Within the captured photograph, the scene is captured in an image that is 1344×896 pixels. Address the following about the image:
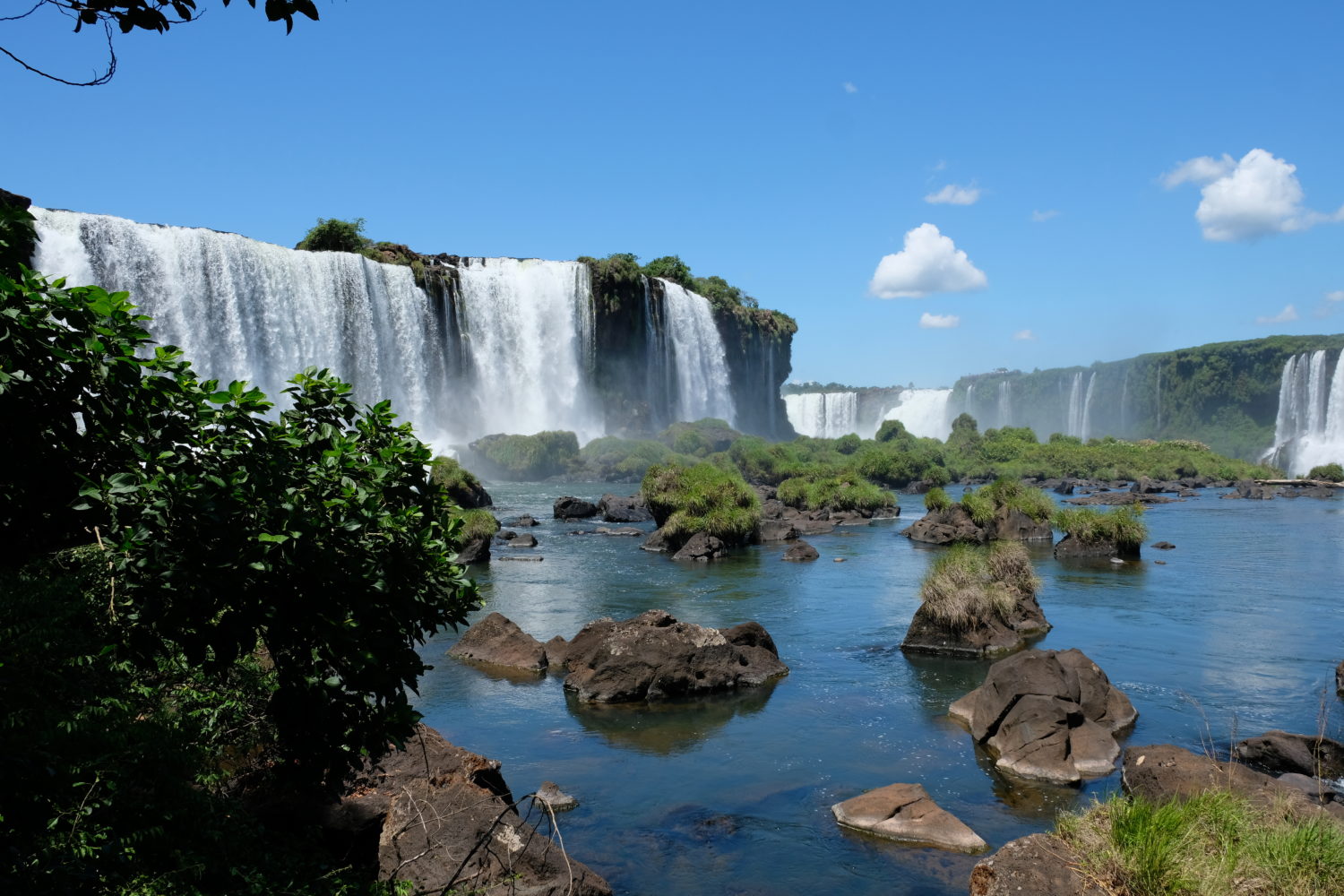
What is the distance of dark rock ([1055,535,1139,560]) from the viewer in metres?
27.2

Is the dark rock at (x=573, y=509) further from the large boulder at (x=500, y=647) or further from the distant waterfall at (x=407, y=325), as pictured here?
the large boulder at (x=500, y=647)

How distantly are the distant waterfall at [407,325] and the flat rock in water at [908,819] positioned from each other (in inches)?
1049

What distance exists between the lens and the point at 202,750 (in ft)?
21.5

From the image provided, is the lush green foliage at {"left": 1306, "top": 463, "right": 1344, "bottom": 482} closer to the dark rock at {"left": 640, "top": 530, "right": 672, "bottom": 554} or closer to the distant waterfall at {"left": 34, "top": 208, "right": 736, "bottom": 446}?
the distant waterfall at {"left": 34, "top": 208, "right": 736, "bottom": 446}

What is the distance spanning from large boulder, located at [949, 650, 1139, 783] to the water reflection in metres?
2.96

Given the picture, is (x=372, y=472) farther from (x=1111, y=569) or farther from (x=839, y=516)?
(x=839, y=516)

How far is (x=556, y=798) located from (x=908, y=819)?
3465 mm

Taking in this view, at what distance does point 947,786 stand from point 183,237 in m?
40.3

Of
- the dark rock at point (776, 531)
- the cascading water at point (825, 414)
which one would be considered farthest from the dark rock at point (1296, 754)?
the cascading water at point (825, 414)

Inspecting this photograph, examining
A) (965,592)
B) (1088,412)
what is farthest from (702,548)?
(1088,412)

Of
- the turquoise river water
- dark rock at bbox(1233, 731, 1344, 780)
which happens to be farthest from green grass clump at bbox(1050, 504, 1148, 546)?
dark rock at bbox(1233, 731, 1344, 780)

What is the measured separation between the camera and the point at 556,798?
9930 mm

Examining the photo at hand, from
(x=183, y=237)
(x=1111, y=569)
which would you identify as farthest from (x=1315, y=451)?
(x=183, y=237)

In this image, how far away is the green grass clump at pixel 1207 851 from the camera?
6477 millimetres
